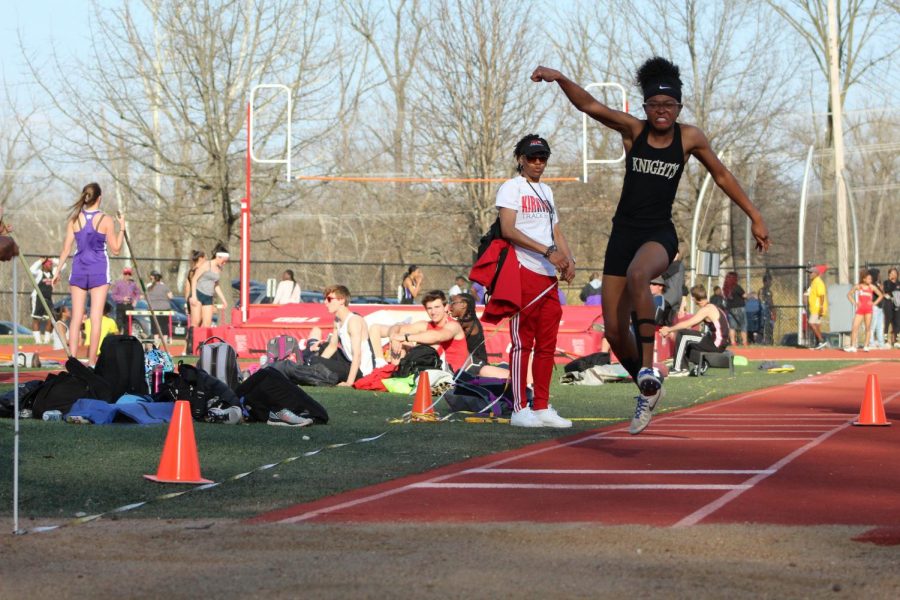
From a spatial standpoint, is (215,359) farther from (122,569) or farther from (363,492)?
(122,569)

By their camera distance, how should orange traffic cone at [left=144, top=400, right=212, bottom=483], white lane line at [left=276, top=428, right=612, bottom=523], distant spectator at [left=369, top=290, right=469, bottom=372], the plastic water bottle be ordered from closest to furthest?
white lane line at [left=276, top=428, right=612, bottom=523] → orange traffic cone at [left=144, top=400, right=212, bottom=483] → the plastic water bottle → distant spectator at [left=369, top=290, right=469, bottom=372]

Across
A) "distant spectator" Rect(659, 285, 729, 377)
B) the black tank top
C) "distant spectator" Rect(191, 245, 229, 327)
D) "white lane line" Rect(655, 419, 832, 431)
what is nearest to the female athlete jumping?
the black tank top

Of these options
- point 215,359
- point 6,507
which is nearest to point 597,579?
point 6,507

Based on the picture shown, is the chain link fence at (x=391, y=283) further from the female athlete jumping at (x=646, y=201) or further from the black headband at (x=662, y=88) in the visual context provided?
the black headband at (x=662, y=88)

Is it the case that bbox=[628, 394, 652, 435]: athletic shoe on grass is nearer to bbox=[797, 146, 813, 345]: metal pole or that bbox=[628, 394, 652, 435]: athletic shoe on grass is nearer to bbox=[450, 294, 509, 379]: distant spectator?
bbox=[450, 294, 509, 379]: distant spectator

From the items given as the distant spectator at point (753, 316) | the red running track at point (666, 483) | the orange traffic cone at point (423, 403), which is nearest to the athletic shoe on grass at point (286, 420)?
the orange traffic cone at point (423, 403)

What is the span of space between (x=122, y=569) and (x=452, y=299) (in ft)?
34.8

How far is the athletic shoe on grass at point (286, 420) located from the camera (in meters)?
10.0

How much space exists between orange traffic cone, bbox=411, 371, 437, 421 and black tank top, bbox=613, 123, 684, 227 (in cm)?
290

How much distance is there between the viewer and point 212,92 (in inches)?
1195

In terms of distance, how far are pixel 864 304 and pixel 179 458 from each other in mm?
24627

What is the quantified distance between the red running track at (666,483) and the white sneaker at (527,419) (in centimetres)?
52

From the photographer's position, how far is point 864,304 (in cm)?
2908

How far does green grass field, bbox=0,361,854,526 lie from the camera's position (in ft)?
20.2
